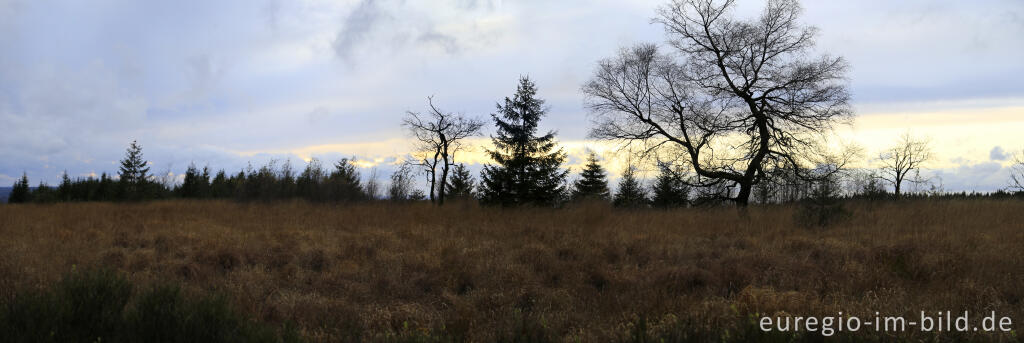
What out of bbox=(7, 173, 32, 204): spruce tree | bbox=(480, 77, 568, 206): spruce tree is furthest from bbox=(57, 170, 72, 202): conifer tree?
bbox=(480, 77, 568, 206): spruce tree

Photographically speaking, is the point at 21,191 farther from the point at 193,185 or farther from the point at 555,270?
the point at 555,270

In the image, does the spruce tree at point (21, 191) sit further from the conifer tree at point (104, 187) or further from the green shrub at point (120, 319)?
the green shrub at point (120, 319)

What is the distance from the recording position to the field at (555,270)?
5.22 m

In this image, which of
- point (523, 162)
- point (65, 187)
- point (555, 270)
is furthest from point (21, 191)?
point (555, 270)

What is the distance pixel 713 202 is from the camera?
1731cm

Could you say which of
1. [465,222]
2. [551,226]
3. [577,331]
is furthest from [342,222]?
[577,331]

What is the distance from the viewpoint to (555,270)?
304 inches

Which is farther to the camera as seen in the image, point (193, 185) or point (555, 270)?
point (193, 185)

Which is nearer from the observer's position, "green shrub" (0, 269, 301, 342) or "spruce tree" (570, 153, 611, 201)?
"green shrub" (0, 269, 301, 342)

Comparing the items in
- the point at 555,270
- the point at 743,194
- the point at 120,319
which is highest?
the point at 743,194

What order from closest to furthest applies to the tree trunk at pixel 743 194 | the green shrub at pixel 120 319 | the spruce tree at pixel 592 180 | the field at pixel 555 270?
the green shrub at pixel 120 319 → the field at pixel 555 270 → the tree trunk at pixel 743 194 → the spruce tree at pixel 592 180

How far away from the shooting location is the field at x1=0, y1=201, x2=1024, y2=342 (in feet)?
17.1

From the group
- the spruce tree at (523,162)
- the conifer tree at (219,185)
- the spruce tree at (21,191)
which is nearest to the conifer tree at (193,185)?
the conifer tree at (219,185)

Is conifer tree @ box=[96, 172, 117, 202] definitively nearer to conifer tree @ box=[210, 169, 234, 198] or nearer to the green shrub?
conifer tree @ box=[210, 169, 234, 198]
